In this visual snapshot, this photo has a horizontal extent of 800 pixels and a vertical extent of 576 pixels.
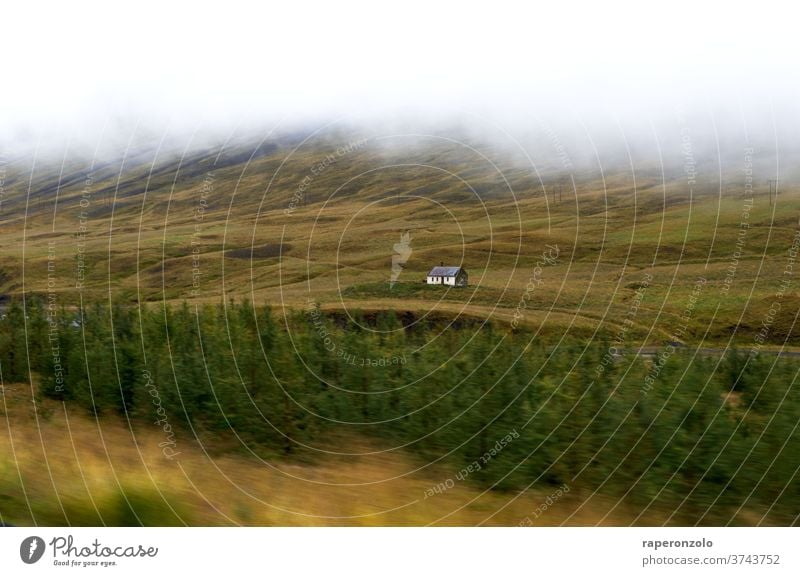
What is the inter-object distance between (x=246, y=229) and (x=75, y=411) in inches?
2174

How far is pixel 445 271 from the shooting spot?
50.5 meters

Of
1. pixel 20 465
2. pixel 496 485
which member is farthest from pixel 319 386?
pixel 20 465

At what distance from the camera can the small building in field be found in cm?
4769

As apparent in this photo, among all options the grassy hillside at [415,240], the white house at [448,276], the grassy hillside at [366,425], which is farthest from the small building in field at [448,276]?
the grassy hillside at [366,425]

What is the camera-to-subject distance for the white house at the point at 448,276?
47659 mm
